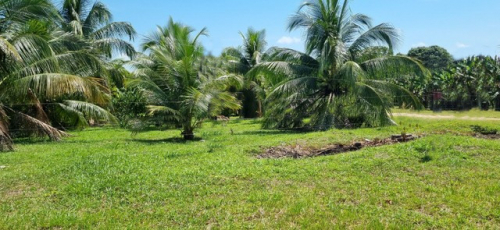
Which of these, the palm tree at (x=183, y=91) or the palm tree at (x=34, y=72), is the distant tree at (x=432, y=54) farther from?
the palm tree at (x=34, y=72)

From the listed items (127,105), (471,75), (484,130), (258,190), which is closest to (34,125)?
(127,105)

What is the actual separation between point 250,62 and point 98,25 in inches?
331

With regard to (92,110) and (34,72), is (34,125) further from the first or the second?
(92,110)

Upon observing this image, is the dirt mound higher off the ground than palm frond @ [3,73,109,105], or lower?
lower

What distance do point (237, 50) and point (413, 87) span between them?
1630 cm

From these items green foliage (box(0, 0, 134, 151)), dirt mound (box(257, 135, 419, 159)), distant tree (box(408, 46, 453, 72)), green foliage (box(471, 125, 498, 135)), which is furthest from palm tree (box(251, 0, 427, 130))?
distant tree (box(408, 46, 453, 72))

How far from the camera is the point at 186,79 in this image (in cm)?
1102

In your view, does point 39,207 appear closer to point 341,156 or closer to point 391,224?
point 391,224

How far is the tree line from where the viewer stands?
953 cm

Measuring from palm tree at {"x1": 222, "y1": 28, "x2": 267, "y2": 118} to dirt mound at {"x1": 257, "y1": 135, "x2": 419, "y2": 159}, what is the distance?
12.6 metres

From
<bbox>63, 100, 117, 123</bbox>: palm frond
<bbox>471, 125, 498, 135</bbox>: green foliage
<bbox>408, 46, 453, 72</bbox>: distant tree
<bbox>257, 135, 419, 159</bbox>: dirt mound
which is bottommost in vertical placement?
<bbox>257, 135, 419, 159</bbox>: dirt mound

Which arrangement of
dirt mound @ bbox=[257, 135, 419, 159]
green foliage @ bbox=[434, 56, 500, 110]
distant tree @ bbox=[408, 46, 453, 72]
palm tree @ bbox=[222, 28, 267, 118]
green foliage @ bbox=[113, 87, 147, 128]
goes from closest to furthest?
dirt mound @ bbox=[257, 135, 419, 159]
green foliage @ bbox=[113, 87, 147, 128]
palm tree @ bbox=[222, 28, 267, 118]
green foliage @ bbox=[434, 56, 500, 110]
distant tree @ bbox=[408, 46, 453, 72]

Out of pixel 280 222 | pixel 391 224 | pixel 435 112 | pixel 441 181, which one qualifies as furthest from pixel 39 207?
pixel 435 112

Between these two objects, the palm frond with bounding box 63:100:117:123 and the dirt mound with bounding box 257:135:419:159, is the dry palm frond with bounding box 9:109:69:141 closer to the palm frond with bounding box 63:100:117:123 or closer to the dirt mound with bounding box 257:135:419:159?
the palm frond with bounding box 63:100:117:123
